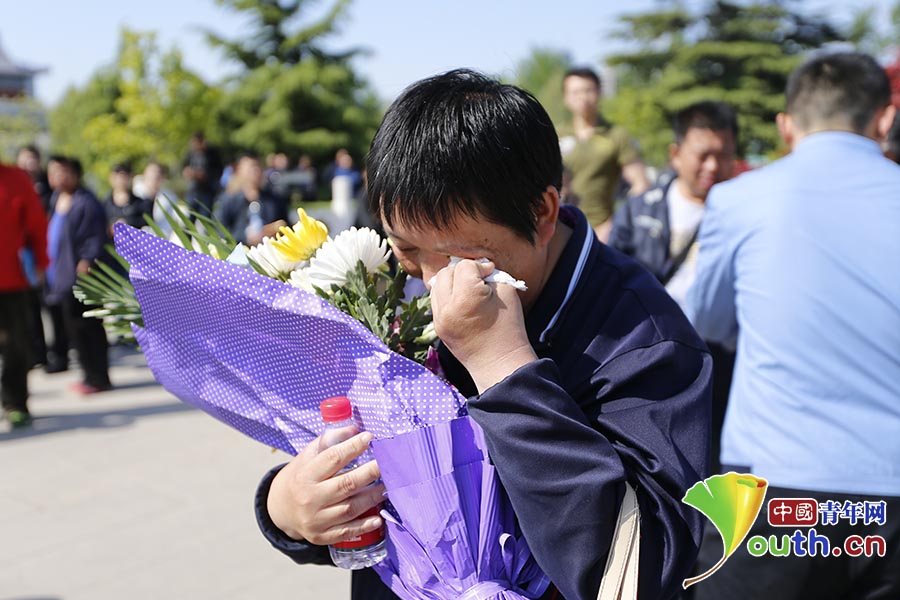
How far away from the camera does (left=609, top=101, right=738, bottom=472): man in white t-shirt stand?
142 inches

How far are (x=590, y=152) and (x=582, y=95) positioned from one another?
0.37 m

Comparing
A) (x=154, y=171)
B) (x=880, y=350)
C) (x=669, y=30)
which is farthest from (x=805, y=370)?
(x=669, y=30)

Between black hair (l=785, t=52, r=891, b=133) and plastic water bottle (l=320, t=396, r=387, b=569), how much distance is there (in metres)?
1.78

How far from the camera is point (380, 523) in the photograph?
1.31m

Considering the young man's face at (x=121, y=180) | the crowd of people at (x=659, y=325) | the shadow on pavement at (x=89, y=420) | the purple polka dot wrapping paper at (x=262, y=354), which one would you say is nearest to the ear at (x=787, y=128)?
the crowd of people at (x=659, y=325)

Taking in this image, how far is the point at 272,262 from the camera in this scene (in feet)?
5.07

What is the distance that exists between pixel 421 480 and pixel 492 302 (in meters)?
0.29

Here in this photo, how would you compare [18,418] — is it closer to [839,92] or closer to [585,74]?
[585,74]

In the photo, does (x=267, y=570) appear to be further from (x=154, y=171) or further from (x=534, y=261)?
(x=154, y=171)

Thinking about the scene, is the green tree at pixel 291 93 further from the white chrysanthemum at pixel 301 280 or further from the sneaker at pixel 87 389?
the white chrysanthemum at pixel 301 280

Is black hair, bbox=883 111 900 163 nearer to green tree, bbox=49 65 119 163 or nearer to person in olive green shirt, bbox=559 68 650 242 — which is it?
person in olive green shirt, bbox=559 68 650 242

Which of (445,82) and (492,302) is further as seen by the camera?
(445,82)

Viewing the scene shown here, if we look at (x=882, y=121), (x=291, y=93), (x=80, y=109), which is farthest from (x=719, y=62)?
(x=882, y=121)
